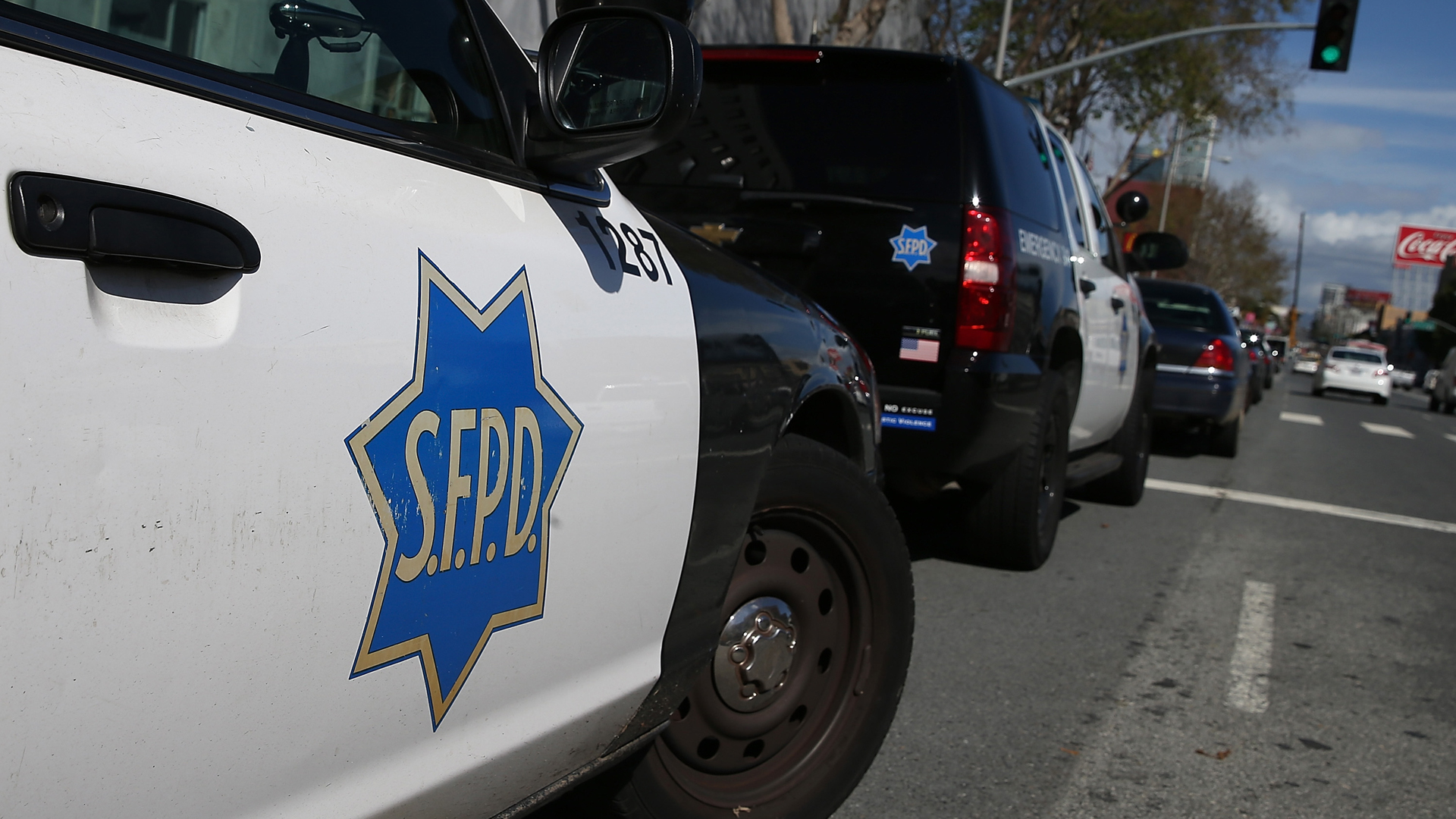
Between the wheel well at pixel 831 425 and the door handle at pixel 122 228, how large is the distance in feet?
5.49

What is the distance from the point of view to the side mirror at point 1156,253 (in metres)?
7.11

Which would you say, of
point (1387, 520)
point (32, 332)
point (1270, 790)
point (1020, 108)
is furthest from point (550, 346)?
point (1387, 520)

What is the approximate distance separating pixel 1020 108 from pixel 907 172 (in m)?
1.02

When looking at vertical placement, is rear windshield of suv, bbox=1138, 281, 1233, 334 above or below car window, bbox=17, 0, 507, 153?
below

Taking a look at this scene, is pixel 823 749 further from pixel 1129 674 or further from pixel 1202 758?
pixel 1129 674

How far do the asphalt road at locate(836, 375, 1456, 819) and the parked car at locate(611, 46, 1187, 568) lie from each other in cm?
70

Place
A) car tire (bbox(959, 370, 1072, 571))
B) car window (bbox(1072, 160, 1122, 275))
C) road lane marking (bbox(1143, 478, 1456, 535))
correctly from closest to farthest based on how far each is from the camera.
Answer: car tire (bbox(959, 370, 1072, 571)), car window (bbox(1072, 160, 1122, 275)), road lane marking (bbox(1143, 478, 1456, 535))

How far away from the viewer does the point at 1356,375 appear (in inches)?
1336

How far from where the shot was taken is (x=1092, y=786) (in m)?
3.02

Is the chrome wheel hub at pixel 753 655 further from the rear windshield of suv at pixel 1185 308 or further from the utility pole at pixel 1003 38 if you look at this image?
the utility pole at pixel 1003 38

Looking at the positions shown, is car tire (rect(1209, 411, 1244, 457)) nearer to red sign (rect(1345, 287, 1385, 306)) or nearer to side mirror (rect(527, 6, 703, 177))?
side mirror (rect(527, 6, 703, 177))

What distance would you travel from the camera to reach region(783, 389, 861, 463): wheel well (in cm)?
282

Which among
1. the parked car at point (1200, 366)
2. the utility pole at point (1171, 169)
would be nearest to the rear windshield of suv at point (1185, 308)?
the parked car at point (1200, 366)

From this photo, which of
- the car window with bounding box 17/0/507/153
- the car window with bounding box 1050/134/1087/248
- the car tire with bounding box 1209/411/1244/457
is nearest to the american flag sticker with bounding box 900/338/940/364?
the car window with bounding box 1050/134/1087/248
